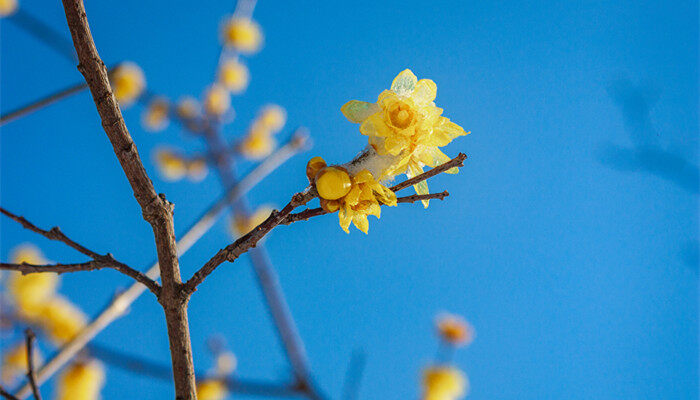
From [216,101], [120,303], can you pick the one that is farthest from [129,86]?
[120,303]

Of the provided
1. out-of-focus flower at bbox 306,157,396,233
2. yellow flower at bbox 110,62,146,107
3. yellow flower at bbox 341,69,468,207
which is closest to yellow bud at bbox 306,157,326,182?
out-of-focus flower at bbox 306,157,396,233

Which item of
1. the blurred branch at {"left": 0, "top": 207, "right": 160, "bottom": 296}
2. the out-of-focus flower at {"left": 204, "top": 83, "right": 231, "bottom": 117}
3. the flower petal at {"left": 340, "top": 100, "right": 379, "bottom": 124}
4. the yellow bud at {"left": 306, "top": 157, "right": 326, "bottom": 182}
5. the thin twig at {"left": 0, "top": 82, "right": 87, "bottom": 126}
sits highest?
the out-of-focus flower at {"left": 204, "top": 83, "right": 231, "bottom": 117}

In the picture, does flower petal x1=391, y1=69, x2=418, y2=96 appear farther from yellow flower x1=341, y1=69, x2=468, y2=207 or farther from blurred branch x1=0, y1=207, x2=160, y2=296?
blurred branch x1=0, y1=207, x2=160, y2=296

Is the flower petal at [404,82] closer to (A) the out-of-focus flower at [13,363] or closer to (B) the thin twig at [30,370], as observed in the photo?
(B) the thin twig at [30,370]

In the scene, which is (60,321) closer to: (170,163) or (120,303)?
(120,303)

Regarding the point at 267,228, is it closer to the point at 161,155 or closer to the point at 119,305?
the point at 119,305

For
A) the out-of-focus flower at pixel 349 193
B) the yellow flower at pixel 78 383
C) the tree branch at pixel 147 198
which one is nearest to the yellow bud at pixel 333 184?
the out-of-focus flower at pixel 349 193
